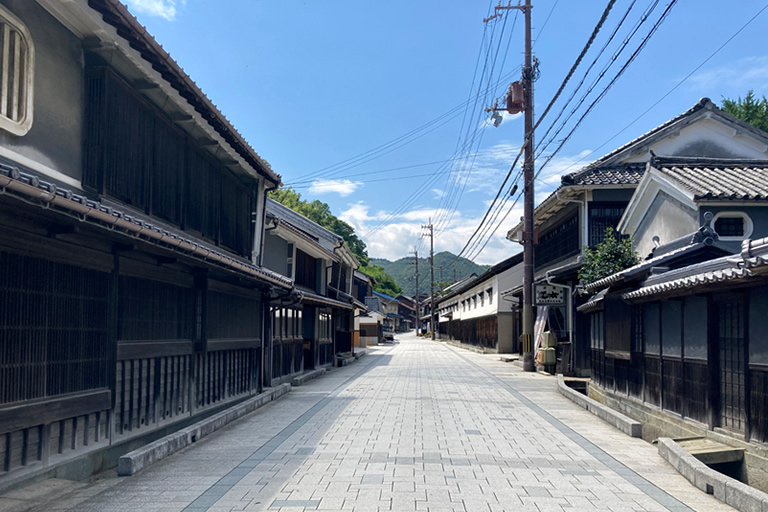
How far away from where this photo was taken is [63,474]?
710 centimetres

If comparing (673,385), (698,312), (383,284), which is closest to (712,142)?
(673,385)

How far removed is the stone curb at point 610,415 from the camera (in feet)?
35.9

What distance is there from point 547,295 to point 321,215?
188 ft

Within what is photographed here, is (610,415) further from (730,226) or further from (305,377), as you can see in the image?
(305,377)

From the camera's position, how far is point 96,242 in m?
7.69

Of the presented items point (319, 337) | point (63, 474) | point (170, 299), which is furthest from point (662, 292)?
point (319, 337)

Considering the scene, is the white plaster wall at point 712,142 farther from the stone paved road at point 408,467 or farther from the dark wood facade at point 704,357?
the stone paved road at point 408,467

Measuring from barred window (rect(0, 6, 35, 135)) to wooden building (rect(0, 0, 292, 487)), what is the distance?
0.02 meters

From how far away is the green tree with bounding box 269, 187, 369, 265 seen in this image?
73312 mm

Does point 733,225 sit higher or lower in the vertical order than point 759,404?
higher

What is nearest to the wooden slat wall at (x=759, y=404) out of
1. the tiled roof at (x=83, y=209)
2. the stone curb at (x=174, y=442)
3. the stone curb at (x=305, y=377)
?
the tiled roof at (x=83, y=209)

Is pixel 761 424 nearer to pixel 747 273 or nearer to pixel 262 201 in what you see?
pixel 747 273

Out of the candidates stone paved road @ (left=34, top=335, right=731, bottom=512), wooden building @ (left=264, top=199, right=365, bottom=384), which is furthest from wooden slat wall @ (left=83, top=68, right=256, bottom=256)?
wooden building @ (left=264, top=199, right=365, bottom=384)

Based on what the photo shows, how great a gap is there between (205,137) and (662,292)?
29.3 feet
